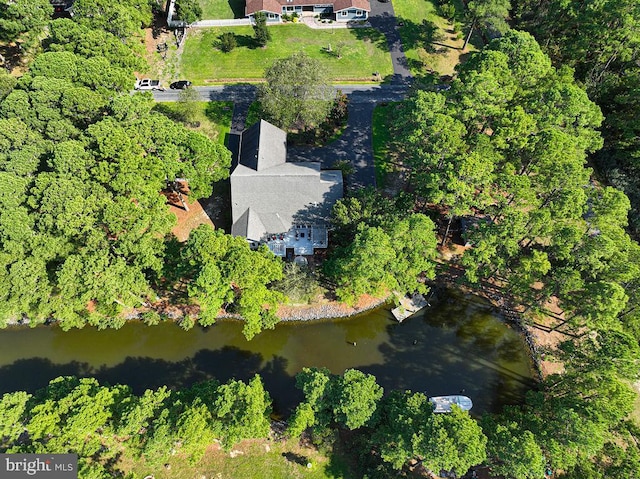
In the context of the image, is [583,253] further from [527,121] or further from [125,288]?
[125,288]

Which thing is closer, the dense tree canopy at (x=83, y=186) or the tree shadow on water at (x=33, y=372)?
the dense tree canopy at (x=83, y=186)

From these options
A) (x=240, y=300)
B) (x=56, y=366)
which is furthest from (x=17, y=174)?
(x=240, y=300)

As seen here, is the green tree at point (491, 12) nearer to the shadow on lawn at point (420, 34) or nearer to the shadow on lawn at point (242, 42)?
the shadow on lawn at point (420, 34)

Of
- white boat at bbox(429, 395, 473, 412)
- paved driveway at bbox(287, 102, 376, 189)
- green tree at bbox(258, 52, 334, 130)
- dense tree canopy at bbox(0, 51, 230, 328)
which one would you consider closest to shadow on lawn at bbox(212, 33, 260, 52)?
green tree at bbox(258, 52, 334, 130)

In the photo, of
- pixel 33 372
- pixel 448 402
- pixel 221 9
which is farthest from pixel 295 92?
pixel 33 372

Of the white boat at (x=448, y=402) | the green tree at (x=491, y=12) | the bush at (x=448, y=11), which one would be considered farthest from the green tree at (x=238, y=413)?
the bush at (x=448, y=11)

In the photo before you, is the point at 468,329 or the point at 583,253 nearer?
the point at 583,253

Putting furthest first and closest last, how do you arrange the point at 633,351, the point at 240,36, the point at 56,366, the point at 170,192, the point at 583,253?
the point at 240,36 → the point at 170,192 → the point at 56,366 → the point at 583,253 → the point at 633,351

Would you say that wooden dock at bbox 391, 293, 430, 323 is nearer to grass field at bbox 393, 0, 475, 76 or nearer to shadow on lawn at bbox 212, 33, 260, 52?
grass field at bbox 393, 0, 475, 76
